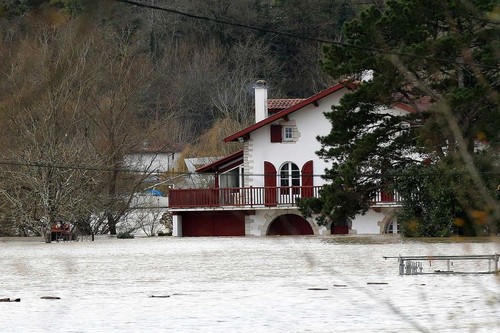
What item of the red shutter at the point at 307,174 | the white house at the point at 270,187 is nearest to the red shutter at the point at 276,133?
the white house at the point at 270,187

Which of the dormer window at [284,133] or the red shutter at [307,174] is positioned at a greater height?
the dormer window at [284,133]

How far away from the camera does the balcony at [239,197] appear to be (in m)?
51.9

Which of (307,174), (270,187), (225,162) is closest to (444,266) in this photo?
(270,187)

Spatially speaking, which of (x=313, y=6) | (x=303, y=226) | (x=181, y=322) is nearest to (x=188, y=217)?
(x=303, y=226)

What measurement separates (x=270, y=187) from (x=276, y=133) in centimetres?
251

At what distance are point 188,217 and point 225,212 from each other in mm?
1876

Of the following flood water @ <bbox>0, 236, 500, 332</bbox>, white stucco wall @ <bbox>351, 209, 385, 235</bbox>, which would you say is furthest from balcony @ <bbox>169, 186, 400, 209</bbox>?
flood water @ <bbox>0, 236, 500, 332</bbox>

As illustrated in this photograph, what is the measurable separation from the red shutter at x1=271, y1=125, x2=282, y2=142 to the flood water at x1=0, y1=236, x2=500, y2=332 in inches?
894

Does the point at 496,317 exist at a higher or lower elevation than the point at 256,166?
lower

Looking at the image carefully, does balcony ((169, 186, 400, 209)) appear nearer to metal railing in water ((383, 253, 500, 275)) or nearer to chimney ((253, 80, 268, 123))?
chimney ((253, 80, 268, 123))

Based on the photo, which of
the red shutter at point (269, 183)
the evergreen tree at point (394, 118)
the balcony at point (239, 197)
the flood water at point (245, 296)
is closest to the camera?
the flood water at point (245, 296)

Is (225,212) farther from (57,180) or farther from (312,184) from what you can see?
(57,180)

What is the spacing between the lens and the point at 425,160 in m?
41.9

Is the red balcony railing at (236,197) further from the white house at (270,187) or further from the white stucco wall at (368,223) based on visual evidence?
the white stucco wall at (368,223)
